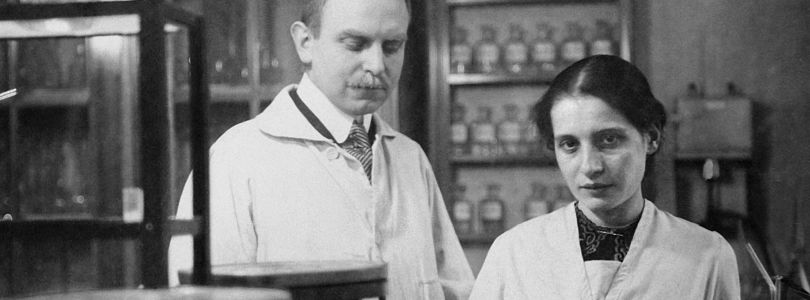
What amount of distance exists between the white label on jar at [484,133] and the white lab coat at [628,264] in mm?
679

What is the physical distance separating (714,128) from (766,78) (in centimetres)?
16

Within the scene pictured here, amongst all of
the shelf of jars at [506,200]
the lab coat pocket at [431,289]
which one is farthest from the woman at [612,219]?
the shelf of jars at [506,200]

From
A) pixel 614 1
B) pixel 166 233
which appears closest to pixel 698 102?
pixel 614 1

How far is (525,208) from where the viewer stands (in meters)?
2.50

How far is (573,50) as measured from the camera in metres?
2.53

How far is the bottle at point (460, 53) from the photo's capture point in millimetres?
2754

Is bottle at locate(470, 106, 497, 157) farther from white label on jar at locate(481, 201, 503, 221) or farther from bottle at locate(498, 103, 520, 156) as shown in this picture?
white label on jar at locate(481, 201, 503, 221)

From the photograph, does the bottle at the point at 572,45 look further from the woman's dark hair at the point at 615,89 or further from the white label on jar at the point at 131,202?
the white label on jar at the point at 131,202

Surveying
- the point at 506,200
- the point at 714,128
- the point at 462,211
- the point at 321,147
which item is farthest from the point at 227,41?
the point at 714,128

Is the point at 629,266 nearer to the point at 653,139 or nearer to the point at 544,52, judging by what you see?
the point at 653,139

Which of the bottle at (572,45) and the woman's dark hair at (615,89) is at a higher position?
the bottle at (572,45)

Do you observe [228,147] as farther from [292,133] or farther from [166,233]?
[166,233]

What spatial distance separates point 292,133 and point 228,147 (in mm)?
133

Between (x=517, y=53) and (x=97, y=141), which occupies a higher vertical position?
(x=517, y=53)
